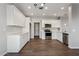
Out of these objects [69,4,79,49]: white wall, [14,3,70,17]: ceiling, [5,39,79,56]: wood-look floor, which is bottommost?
[5,39,79,56]: wood-look floor

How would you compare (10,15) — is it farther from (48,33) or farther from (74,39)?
(48,33)

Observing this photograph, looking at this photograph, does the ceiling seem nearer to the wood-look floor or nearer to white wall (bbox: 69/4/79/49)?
white wall (bbox: 69/4/79/49)

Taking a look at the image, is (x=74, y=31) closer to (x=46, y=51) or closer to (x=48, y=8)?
(x=46, y=51)

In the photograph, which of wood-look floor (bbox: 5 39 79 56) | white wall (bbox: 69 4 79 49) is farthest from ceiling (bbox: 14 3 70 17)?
wood-look floor (bbox: 5 39 79 56)

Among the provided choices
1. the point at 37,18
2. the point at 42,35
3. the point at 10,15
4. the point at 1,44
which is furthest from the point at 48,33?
the point at 1,44

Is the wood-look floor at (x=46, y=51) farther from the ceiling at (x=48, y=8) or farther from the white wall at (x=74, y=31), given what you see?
the ceiling at (x=48, y=8)

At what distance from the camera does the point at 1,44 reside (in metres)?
4.96

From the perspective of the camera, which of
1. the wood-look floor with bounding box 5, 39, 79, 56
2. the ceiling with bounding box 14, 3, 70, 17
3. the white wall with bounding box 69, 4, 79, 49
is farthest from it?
the ceiling with bounding box 14, 3, 70, 17

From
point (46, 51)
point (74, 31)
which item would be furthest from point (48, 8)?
point (46, 51)

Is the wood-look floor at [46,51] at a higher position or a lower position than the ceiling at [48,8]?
lower

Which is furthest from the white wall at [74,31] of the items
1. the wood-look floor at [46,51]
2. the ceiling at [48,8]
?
the ceiling at [48,8]

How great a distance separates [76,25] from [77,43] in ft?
3.35

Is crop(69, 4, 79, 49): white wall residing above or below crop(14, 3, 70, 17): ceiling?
below

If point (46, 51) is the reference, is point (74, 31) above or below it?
above
